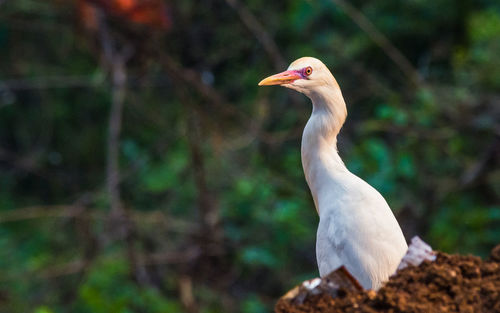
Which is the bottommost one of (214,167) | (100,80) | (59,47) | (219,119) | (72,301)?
(72,301)

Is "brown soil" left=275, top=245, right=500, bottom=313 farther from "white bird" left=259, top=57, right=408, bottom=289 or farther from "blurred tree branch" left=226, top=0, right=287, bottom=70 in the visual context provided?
"blurred tree branch" left=226, top=0, right=287, bottom=70

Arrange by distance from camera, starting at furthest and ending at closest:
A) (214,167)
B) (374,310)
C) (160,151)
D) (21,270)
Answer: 1. (160,151)
2. (214,167)
3. (21,270)
4. (374,310)


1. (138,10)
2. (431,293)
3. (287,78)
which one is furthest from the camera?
(138,10)

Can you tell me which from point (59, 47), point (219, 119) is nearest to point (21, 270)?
point (219, 119)

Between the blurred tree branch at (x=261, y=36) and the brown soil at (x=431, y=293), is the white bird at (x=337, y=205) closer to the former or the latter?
the brown soil at (x=431, y=293)

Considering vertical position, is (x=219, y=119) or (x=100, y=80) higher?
(x=100, y=80)

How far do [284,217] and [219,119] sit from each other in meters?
1.48

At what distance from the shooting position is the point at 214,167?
24.4 feet

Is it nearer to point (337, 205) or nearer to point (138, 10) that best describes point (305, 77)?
point (337, 205)

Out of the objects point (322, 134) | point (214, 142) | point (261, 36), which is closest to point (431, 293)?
point (322, 134)

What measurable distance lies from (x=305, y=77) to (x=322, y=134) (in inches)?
9.5

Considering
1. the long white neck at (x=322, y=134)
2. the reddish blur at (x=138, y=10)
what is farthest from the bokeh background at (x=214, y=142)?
the long white neck at (x=322, y=134)

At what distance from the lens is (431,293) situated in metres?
1.75

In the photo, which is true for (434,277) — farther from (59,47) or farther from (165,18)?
(59,47)
